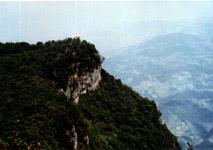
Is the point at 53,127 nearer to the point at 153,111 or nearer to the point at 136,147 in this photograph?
the point at 136,147

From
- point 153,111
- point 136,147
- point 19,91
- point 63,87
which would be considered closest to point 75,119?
point 19,91

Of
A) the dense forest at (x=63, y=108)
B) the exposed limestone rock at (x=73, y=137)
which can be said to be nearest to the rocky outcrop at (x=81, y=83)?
the dense forest at (x=63, y=108)

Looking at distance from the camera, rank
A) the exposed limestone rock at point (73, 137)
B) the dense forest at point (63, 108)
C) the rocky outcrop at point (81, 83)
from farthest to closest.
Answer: the rocky outcrop at point (81, 83)
the exposed limestone rock at point (73, 137)
the dense forest at point (63, 108)

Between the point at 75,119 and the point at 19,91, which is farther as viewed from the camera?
the point at 19,91

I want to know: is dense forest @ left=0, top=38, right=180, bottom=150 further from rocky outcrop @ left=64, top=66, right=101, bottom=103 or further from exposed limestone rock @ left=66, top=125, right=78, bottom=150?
rocky outcrop @ left=64, top=66, right=101, bottom=103

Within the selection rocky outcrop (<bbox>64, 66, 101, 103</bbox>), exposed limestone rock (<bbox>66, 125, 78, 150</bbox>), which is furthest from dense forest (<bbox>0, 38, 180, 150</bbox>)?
rocky outcrop (<bbox>64, 66, 101, 103</bbox>)

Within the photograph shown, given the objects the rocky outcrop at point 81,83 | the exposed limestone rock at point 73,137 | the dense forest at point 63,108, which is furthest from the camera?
Result: the rocky outcrop at point 81,83

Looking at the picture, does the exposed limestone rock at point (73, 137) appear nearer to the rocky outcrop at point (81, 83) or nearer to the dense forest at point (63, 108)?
the dense forest at point (63, 108)
